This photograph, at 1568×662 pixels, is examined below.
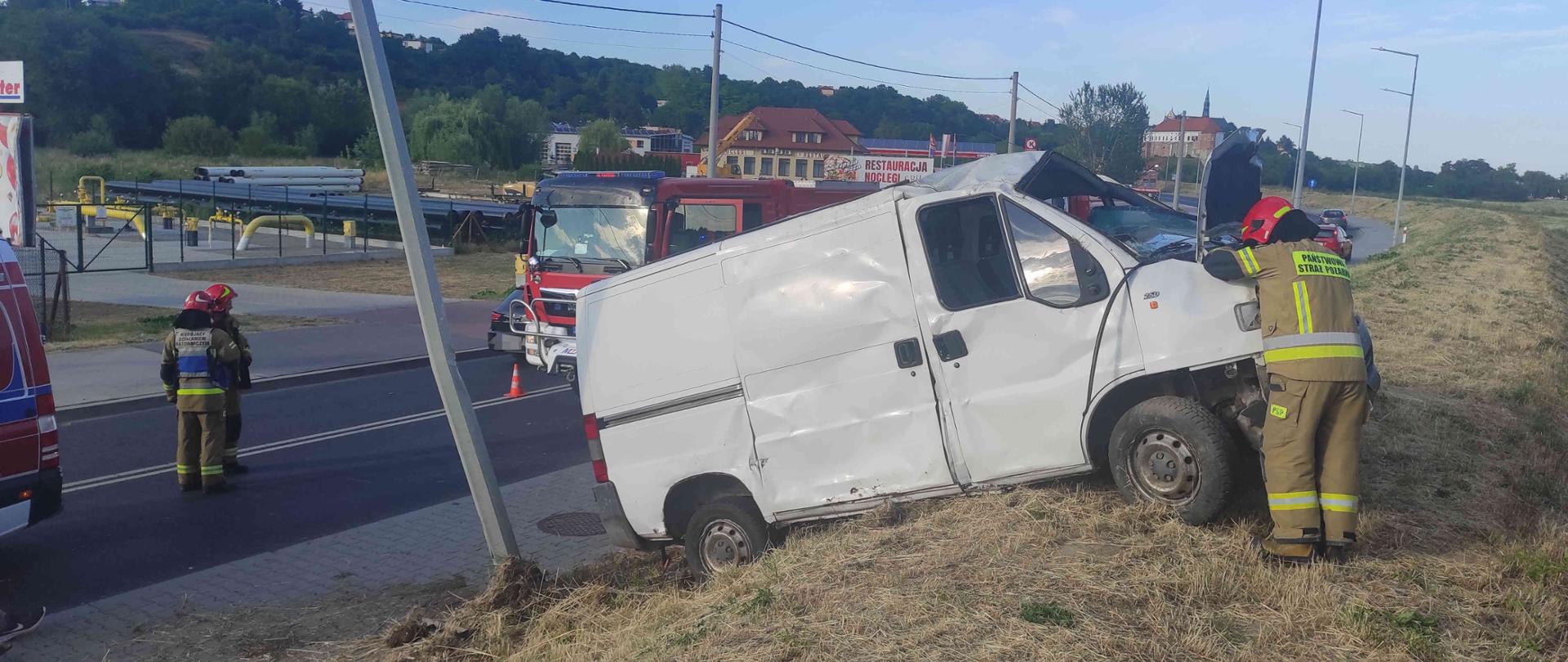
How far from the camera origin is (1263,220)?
5.30m

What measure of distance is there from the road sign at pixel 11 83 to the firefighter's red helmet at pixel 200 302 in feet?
40.2

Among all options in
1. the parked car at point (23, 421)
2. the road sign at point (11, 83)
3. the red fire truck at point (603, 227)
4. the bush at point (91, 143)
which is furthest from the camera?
the bush at point (91, 143)

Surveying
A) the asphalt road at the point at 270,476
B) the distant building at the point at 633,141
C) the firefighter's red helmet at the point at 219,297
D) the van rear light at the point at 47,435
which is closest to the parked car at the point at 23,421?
the van rear light at the point at 47,435

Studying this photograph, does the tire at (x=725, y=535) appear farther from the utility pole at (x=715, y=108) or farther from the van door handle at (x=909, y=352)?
the utility pole at (x=715, y=108)

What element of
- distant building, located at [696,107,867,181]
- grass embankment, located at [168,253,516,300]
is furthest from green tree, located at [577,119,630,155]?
grass embankment, located at [168,253,516,300]

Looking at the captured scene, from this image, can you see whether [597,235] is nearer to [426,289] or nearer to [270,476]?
[270,476]

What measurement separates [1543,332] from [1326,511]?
12894 mm

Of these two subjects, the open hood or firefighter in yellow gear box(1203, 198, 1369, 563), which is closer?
firefighter in yellow gear box(1203, 198, 1369, 563)

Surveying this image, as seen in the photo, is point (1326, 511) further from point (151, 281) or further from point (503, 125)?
point (503, 125)

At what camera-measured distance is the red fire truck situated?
44.3ft

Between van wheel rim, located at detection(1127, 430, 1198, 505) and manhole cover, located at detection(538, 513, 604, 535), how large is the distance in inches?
168

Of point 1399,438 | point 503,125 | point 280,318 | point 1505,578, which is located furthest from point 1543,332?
point 503,125

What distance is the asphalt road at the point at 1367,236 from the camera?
42312mm

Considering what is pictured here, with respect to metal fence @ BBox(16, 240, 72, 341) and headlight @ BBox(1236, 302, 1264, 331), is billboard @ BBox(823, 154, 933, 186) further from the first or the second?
headlight @ BBox(1236, 302, 1264, 331)
